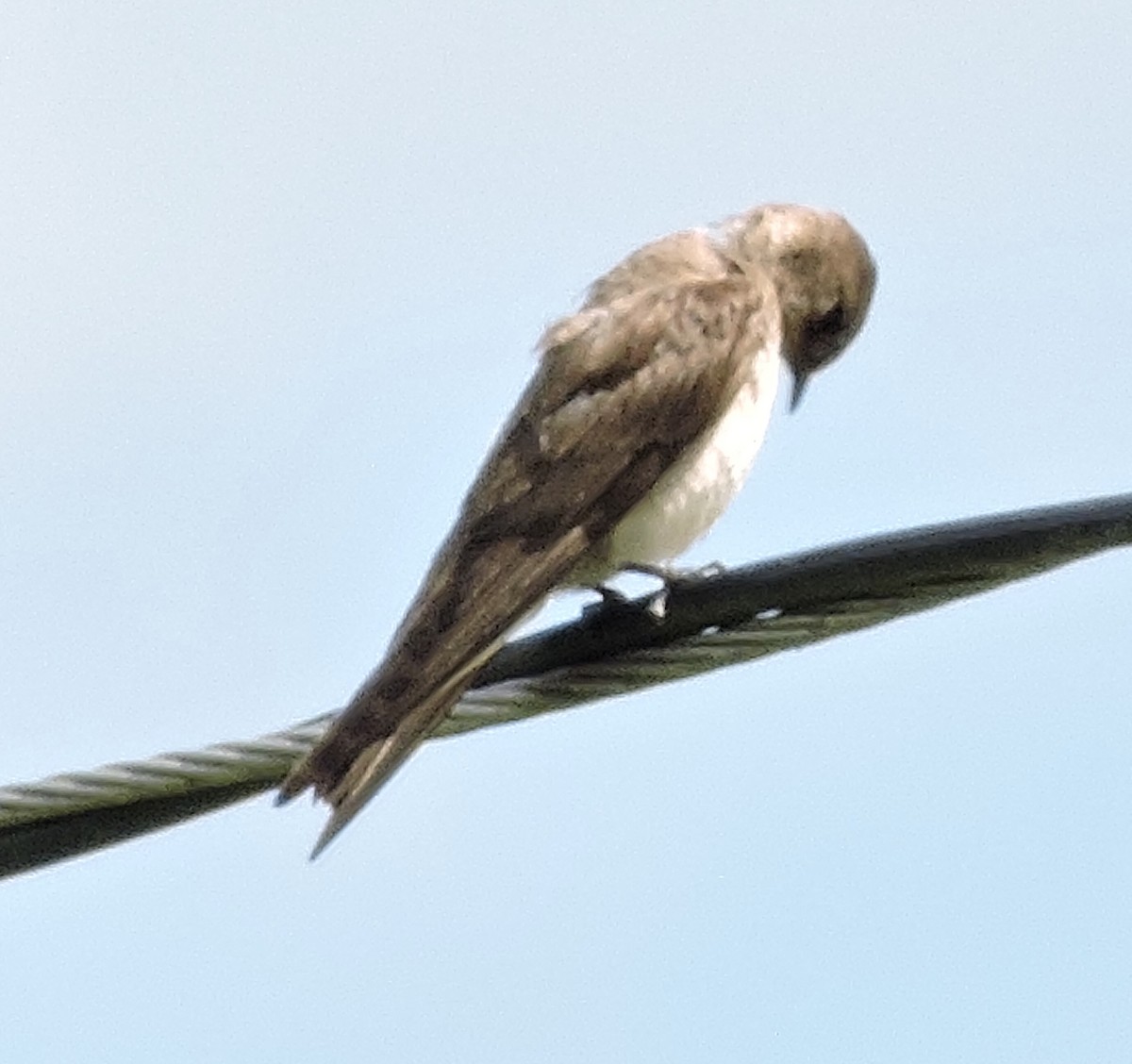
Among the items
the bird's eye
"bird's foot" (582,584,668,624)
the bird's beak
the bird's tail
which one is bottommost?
the bird's tail

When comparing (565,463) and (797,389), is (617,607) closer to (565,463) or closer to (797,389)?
(565,463)

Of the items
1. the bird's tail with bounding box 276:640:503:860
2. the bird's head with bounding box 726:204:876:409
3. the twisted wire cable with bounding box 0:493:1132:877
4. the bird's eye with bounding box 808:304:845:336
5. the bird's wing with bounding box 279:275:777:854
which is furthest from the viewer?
the bird's eye with bounding box 808:304:845:336

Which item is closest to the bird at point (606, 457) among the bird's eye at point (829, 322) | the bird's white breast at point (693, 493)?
the bird's white breast at point (693, 493)

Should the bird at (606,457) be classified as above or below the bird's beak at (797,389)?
below

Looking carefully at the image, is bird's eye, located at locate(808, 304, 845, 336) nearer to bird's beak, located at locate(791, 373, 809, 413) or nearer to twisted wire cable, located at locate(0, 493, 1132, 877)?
bird's beak, located at locate(791, 373, 809, 413)

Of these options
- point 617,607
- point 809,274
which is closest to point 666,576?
point 617,607

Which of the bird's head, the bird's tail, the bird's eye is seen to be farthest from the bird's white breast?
the bird's eye

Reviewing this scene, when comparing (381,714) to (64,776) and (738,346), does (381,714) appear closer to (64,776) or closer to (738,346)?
(64,776)

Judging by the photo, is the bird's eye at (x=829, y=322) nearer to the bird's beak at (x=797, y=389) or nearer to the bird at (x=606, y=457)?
the bird's beak at (x=797, y=389)
